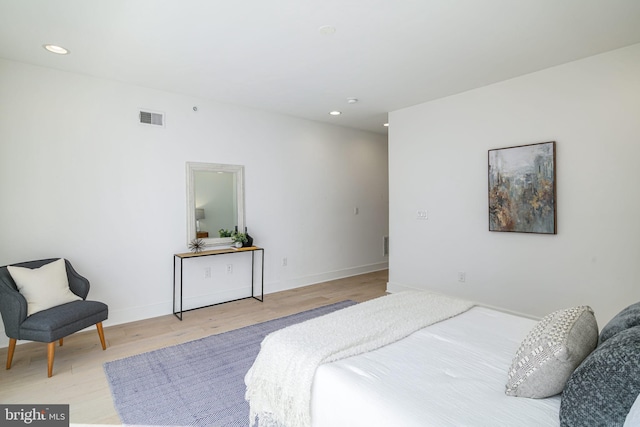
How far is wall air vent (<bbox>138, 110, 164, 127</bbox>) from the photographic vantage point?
3.85m

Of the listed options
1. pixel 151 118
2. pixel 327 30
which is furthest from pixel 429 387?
pixel 151 118

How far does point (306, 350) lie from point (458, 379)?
70 cm

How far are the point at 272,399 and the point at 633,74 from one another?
3806mm

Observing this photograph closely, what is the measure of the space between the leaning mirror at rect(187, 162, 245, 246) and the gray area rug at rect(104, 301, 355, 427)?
1448 mm

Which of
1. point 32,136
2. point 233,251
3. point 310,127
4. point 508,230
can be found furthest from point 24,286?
point 508,230

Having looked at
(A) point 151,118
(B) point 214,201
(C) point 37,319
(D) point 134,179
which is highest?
(A) point 151,118

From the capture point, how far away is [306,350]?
5.50 ft

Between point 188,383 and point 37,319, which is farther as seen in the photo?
point 37,319

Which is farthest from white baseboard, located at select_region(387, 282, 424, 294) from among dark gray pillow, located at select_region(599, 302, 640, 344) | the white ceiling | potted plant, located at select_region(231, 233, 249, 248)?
dark gray pillow, located at select_region(599, 302, 640, 344)

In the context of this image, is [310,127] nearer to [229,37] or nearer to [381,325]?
[229,37]

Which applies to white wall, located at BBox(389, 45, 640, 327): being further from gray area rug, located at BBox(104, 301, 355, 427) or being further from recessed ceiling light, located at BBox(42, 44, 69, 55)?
recessed ceiling light, located at BBox(42, 44, 69, 55)

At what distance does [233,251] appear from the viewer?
4305mm

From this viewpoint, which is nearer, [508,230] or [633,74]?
[633,74]

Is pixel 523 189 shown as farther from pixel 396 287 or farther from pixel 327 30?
pixel 327 30
